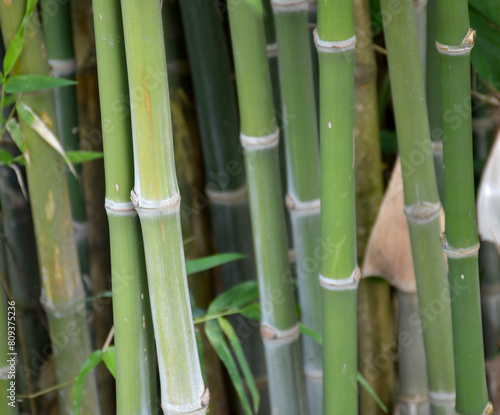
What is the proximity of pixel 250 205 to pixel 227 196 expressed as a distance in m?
0.20

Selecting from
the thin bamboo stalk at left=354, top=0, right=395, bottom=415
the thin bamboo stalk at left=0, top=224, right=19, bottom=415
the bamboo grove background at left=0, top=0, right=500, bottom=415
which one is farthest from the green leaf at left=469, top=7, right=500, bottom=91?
the thin bamboo stalk at left=0, top=224, right=19, bottom=415

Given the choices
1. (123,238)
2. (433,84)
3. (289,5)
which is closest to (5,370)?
(123,238)

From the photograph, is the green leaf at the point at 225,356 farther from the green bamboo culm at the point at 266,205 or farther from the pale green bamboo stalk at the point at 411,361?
the pale green bamboo stalk at the point at 411,361

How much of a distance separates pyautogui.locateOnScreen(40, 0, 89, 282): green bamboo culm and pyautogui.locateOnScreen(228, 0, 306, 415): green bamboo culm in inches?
9.0

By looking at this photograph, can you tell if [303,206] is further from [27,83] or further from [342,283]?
[27,83]

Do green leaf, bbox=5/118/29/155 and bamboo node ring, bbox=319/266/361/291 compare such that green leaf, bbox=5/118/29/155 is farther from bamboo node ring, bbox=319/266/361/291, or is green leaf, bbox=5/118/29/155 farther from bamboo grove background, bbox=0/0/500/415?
bamboo node ring, bbox=319/266/361/291

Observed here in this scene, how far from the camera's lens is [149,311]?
1.50ft

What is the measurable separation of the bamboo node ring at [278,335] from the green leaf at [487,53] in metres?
0.30

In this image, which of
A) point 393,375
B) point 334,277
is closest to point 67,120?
point 334,277

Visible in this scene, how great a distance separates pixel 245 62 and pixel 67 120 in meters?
0.31

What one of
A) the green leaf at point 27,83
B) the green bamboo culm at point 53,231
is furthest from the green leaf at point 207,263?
the green leaf at point 27,83

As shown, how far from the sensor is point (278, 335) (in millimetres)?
591

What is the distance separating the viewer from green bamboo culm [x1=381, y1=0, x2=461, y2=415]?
51 cm

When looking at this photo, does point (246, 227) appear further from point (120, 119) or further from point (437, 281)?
point (120, 119)
